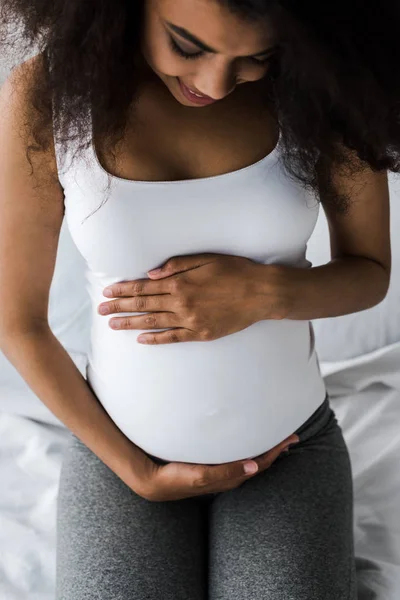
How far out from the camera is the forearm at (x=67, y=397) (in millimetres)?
899

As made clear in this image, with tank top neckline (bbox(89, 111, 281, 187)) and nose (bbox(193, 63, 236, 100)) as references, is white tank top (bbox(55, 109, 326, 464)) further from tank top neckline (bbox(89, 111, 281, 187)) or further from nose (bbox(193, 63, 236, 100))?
nose (bbox(193, 63, 236, 100))

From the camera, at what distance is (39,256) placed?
2.74 ft

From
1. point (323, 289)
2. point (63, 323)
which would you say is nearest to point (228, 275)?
point (323, 289)

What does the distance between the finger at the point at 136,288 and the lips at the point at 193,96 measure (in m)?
0.20

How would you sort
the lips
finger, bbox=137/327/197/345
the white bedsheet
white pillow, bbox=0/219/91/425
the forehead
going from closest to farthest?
the forehead, the lips, finger, bbox=137/327/197/345, the white bedsheet, white pillow, bbox=0/219/91/425

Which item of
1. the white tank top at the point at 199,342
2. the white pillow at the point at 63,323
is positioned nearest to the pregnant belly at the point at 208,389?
the white tank top at the point at 199,342

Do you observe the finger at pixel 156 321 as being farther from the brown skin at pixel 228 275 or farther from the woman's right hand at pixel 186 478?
the woman's right hand at pixel 186 478

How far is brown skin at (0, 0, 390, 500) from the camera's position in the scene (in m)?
0.77

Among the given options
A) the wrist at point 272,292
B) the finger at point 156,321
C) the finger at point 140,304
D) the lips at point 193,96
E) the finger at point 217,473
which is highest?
the lips at point 193,96

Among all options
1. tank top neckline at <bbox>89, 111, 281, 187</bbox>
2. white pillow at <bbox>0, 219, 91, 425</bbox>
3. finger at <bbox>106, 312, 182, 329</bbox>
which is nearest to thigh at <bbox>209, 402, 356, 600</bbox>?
finger at <bbox>106, 312, 182, 329</bbox>

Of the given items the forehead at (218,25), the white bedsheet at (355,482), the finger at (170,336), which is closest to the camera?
the forehead at (218,25)

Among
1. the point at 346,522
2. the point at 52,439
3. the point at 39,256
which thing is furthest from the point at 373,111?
the point at 52,439

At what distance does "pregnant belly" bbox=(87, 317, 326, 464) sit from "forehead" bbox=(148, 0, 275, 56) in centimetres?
34

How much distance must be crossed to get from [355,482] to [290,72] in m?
0.72
